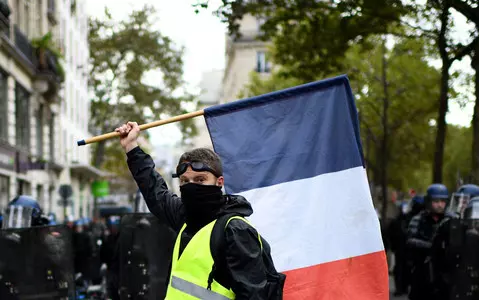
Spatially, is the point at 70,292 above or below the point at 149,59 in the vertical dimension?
below

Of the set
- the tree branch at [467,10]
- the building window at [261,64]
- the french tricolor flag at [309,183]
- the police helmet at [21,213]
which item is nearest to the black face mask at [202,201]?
the french tricolor flag at [309,183]

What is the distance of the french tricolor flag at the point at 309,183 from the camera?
5785 mm

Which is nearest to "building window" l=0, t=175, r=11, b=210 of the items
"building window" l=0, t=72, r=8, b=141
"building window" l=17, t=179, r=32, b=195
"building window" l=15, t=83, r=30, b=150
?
"building window" l=0, t=72, r=8, b=141

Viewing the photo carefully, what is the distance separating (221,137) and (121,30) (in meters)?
42.3

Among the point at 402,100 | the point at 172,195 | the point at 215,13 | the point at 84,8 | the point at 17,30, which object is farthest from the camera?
the point at 84,8

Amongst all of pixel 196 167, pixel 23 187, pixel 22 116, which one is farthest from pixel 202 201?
pixel 22 116

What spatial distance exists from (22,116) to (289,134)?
27.1 m

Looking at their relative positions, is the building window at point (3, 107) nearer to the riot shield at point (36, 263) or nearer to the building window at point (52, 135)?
the building window at point (52, 135)

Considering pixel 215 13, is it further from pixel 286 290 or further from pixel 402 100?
pixel 402 100

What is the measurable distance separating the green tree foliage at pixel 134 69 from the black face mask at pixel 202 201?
1676 inches

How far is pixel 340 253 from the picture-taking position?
5.84 meters

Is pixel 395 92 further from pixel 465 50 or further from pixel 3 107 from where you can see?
pixel 465 50

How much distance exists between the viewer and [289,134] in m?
6.08

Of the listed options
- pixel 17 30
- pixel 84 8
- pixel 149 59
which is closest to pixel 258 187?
pixel 17 30
